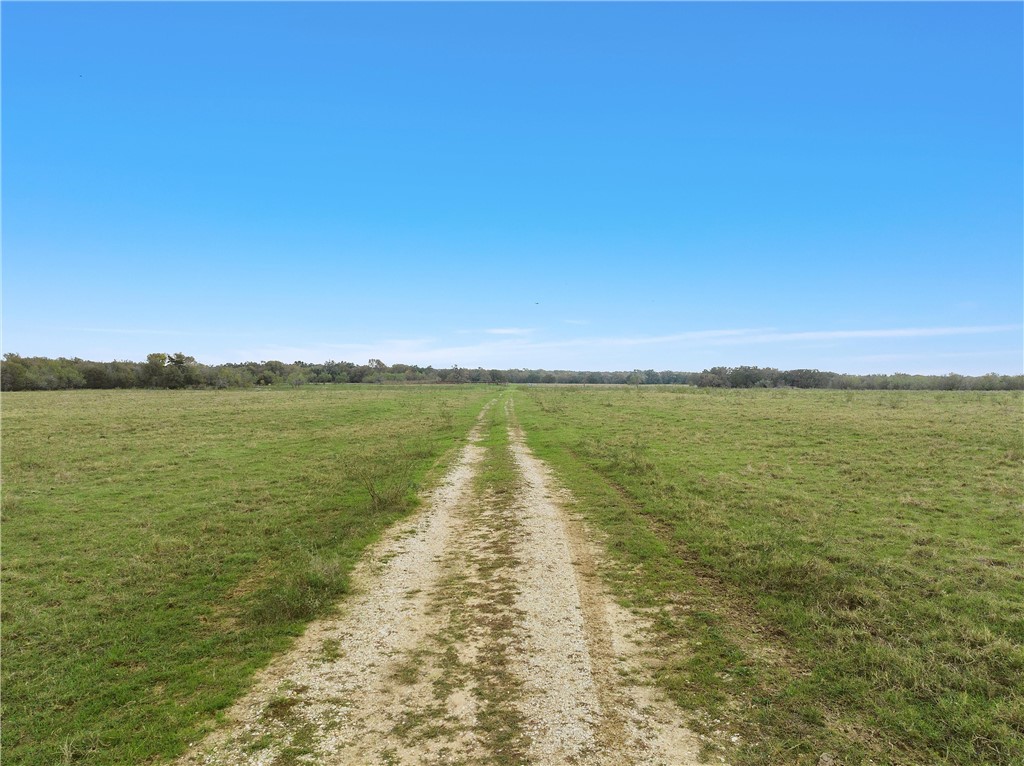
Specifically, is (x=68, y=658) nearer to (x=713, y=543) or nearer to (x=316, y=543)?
(x=316, y=543)

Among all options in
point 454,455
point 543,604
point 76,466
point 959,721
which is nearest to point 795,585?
point 959,721

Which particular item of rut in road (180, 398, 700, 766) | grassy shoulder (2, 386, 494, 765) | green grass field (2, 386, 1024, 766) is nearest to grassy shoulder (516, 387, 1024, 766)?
green grass field (2, 386, 1024, 766)

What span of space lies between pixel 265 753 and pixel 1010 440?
34910 millimetres

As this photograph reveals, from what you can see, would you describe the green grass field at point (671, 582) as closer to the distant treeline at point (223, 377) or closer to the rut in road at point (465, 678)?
the rut in road at point (465, 678)

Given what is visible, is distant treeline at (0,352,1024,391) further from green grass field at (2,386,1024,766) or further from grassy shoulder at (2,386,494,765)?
green grass field at (2,386,1024,766)

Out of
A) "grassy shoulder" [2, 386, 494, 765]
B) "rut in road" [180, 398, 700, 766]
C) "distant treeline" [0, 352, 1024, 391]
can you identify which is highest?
"distant treeline" [0, 352, 1024, 391]

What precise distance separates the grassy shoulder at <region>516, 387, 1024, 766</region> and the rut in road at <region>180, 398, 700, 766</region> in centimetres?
86

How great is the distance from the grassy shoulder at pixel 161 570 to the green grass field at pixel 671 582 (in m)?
0.05

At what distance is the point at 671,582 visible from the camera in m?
10.1

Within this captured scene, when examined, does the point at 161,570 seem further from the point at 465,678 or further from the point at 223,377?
the point at 223,377

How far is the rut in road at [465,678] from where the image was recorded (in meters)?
5.44

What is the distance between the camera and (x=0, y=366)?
93.4 metres

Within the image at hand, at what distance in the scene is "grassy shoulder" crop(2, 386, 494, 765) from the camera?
6402mm

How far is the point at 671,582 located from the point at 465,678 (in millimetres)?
5241
